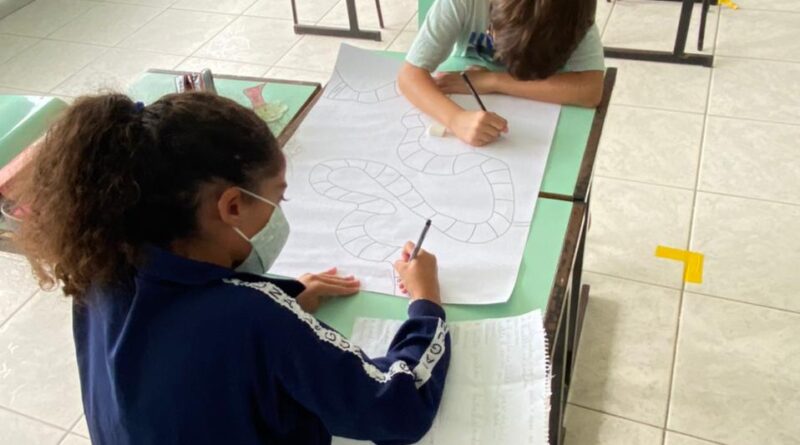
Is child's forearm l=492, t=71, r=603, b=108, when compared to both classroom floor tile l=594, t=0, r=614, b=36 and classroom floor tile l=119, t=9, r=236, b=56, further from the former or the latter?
classroom floor tile l=119, t=9, r=236, b=56

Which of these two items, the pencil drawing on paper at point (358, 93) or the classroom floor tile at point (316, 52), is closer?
the pencil drawing on paper at point (358, 93)

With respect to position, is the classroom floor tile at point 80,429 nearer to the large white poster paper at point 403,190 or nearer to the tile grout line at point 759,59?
the large white poster paper at point 403,190

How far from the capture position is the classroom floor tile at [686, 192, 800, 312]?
195 cm

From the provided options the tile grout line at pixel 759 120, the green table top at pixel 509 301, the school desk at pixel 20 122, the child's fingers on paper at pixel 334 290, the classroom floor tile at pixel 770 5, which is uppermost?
the child's fingers on paper at pixel 334 290

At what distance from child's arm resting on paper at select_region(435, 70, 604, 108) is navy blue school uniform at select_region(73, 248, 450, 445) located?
0.73 metres

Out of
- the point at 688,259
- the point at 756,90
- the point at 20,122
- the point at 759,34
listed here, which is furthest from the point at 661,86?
the point at 20,122

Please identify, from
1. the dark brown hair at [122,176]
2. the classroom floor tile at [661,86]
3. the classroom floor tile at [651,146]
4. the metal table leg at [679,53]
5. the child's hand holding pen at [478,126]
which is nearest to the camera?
the dark brown hair at [122,176]

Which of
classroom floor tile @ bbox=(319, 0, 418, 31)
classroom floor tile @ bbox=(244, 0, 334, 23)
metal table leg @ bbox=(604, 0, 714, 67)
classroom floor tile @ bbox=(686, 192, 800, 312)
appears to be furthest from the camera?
classroom floor tile @ bbox=(244, 0, 334, 23)

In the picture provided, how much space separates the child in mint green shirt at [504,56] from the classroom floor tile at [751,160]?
1083mm

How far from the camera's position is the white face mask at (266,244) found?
918 mm

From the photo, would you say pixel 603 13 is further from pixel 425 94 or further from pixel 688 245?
pixel 425 94

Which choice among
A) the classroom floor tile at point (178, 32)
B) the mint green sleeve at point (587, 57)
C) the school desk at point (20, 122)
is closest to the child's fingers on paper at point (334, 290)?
the mint green sleeve at point (587, 57)

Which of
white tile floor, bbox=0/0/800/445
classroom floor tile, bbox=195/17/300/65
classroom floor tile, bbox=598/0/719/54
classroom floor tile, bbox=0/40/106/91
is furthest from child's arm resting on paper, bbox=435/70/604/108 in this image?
classroom floor tile, bbox=0/40/106/91

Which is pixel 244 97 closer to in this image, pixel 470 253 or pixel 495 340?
pixel 470 253
